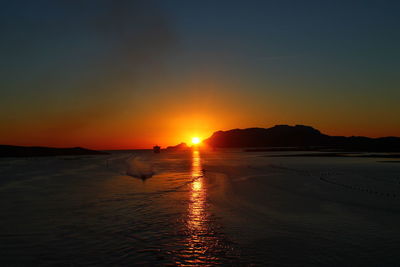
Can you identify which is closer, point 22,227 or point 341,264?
point 341,264

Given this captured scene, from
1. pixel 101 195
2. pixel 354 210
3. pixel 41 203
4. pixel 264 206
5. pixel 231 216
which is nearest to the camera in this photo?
pixel 231 216

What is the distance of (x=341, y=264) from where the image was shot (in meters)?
9.06

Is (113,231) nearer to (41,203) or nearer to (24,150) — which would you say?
(41,203)

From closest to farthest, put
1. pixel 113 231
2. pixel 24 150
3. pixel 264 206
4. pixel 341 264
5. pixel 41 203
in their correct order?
pixel 341 264 < pixel 113 231 < pixel 264 206 < pixel 41 203 < pixel 24 150

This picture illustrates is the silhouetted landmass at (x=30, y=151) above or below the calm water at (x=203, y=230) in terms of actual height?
above

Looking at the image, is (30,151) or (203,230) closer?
(203,230)

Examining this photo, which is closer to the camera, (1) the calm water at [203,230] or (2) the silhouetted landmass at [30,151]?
(1) the calm water at [203,230]

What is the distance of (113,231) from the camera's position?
12938mm

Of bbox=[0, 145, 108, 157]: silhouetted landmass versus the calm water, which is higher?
bbox=[0, 145, 108, 157]: silhouetted landmass

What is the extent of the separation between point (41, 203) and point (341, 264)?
1896 cm

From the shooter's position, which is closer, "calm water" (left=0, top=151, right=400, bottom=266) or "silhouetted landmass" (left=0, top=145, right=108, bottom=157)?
"calm water" (left=0, top=151, right=400, bottom=266)

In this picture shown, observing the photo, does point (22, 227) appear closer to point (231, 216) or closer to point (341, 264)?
point (231, 216)

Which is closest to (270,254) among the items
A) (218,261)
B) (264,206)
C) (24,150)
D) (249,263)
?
(249,263)

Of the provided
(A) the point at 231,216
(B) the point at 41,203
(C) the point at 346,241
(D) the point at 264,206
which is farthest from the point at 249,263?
(B) the point at 41,203
